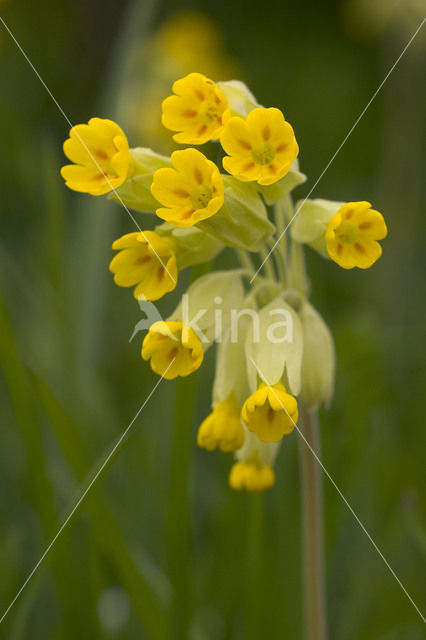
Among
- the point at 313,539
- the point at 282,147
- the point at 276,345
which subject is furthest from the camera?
the point at 313,539

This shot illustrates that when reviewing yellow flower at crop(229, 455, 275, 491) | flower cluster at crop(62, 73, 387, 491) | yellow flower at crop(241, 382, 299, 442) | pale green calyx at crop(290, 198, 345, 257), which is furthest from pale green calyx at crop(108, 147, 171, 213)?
yellow flower at crop(229, 455, 275, 491)

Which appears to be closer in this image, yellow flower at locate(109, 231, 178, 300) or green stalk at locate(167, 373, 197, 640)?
yellow flower at locate(109, 231, 178, 300)

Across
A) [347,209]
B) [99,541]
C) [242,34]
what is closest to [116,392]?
[99,541]

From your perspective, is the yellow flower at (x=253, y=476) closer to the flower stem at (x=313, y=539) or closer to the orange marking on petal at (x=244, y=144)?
the flower stem at (x=313, y=539)

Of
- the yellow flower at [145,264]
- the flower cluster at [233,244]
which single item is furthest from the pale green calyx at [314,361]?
the yellow flower at [145,264]

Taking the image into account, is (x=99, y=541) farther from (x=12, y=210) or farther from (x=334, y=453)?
(x=12, y=210)

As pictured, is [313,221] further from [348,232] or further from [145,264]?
[145,264]

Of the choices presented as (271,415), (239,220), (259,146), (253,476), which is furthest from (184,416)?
(259,146)

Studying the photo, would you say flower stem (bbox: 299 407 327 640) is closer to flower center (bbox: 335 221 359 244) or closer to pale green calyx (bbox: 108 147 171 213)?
flower center (bbox: 335 221 359 244)
